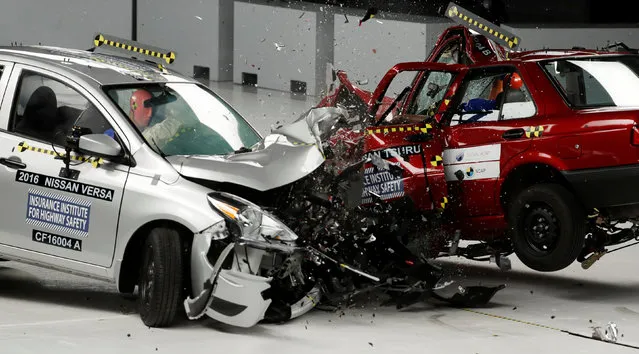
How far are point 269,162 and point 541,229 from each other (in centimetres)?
226

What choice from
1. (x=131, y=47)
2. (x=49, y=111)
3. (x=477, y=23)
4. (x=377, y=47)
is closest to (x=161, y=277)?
(x=49, y=111)

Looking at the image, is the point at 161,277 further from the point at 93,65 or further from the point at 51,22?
the point at 51,22

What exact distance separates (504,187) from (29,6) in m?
20.9

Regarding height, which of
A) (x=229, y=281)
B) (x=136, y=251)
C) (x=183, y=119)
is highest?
(x=183, y=119)

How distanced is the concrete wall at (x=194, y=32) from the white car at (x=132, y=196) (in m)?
17.1

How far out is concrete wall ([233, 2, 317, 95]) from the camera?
24.8 metres

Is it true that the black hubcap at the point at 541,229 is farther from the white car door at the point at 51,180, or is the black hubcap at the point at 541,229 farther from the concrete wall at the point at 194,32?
the concrete wall at the point at 194,32

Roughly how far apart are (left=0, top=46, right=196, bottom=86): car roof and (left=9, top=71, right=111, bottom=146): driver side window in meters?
0.14

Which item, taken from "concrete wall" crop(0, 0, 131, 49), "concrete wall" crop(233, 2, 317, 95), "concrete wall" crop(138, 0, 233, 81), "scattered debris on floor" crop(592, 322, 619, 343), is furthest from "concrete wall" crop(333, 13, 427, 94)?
"scattered debris on floor" crop(592, 322, 619, 343)

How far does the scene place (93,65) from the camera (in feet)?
31.6

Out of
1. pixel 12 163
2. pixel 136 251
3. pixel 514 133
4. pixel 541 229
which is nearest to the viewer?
pixel 136 251

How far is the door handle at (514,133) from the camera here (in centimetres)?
1004

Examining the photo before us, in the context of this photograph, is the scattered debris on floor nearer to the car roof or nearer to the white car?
the white car

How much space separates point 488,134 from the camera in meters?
10.3
